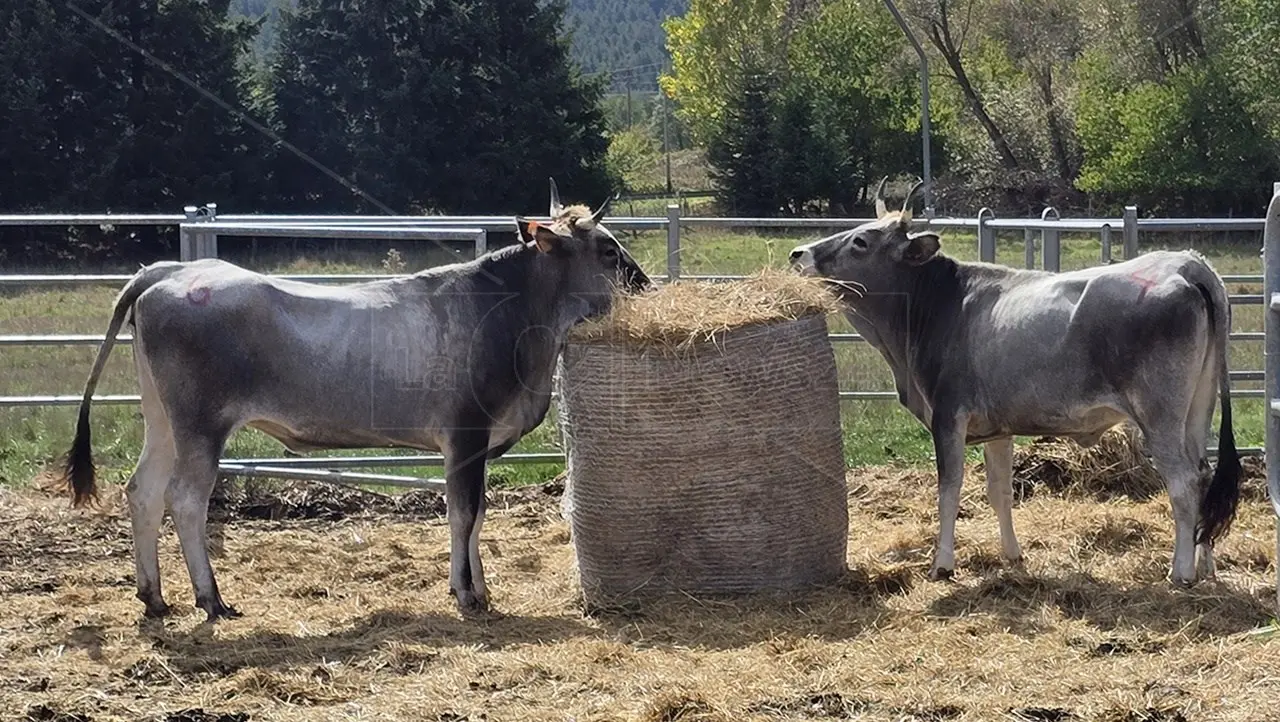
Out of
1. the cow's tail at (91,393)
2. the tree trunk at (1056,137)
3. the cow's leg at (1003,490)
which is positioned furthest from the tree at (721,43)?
the cow's tail at (91,393)

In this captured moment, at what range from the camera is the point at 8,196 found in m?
32.9

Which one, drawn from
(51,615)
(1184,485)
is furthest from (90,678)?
(1184,485)

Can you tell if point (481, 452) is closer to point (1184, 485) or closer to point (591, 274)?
point (591, 274)

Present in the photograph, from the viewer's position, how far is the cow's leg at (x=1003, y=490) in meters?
7.68

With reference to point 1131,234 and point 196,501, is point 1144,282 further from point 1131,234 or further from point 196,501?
point 196,501

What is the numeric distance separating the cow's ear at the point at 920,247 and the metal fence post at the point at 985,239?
2379 mm

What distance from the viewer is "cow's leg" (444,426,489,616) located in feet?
23.5

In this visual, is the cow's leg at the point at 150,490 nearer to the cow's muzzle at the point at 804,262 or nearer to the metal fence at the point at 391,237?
the metal fence at the point at 391,237

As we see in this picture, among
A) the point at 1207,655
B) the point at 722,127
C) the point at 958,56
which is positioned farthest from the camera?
the point at 958,56

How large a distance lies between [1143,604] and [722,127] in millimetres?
35099

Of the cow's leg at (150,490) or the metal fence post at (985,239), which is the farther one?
the metal fence post at (985,239)

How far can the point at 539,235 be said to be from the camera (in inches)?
293

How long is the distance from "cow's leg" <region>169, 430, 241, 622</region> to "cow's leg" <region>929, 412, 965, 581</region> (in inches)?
132

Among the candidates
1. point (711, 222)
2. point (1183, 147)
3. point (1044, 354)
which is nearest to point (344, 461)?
point (711, 222)
